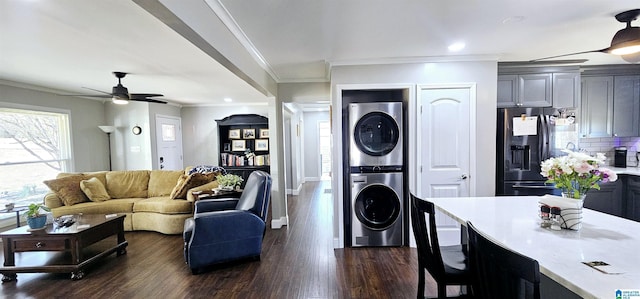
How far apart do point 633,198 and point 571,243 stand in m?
3.21

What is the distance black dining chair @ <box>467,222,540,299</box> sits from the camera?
89 cm

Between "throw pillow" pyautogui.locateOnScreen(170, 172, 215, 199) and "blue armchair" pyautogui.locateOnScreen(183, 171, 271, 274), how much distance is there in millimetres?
1392

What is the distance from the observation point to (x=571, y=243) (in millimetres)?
1289

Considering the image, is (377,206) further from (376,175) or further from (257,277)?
(257,277)

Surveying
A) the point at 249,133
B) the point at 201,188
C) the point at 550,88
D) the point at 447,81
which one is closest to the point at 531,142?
the point at 550,88

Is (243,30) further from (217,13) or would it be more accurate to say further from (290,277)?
(290,277)

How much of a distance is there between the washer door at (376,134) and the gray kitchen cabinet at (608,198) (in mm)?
2508

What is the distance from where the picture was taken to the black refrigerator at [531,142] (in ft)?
10.6

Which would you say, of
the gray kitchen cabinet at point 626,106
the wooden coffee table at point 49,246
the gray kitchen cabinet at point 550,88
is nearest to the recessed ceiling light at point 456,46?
the gray kitchen cabinet at point 550,88

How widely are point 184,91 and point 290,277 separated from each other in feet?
13.7

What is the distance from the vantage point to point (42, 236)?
2.81 meters

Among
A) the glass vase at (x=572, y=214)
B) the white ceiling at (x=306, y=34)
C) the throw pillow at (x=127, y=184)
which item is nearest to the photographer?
the glass vase at (x=572, y=214)

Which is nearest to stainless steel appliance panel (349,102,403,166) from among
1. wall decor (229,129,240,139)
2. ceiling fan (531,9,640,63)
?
ceiling fan (531,9,640,63)

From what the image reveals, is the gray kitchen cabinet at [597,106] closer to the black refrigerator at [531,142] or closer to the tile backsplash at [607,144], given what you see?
the tile backsplash at [607,144]
